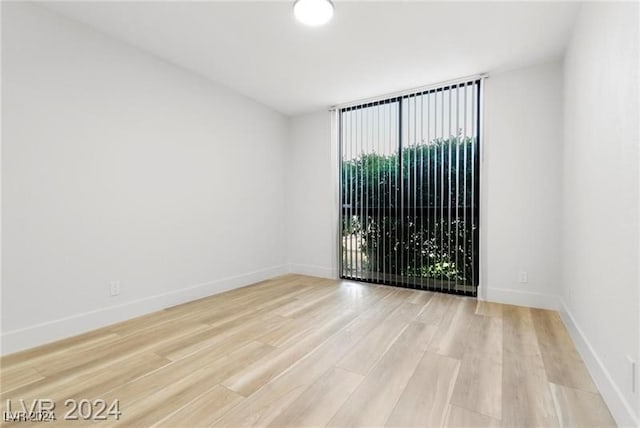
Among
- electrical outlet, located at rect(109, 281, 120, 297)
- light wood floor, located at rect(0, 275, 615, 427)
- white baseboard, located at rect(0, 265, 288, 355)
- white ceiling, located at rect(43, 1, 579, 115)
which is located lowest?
light wood floor, located at rect(0, 275, 615, 427)

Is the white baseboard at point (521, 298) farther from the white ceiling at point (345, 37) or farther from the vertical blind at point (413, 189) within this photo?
the white ceiling at point (345, 37)

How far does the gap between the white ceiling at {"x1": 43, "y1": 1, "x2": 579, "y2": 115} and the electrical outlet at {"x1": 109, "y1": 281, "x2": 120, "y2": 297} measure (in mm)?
2201

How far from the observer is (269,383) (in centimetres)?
168

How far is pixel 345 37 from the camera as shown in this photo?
8.54 feet

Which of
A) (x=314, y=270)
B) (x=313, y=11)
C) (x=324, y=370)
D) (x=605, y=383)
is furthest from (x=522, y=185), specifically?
(x=314, y=270)

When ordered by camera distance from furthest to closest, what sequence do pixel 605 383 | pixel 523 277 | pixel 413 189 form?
pixel 413 189
pixel 523 277
pixel 605 383

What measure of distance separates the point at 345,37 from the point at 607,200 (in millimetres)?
2245

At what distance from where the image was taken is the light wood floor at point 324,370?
56.4 inches

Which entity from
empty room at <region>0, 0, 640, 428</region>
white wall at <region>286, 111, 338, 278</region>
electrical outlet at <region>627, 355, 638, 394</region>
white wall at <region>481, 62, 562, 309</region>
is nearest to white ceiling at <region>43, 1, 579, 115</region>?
empty room at <region>0, 0, 640, 428</region>

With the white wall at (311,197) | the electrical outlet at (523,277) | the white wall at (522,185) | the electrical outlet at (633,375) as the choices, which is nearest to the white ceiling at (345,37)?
the white wall at (522,185)

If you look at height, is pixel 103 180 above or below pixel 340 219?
above

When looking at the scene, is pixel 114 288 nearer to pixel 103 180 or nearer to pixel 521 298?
pixel 103 180

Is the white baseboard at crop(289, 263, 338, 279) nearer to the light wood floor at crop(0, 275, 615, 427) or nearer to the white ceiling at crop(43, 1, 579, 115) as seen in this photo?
the light wood floor at crop(0, 275, 615, 427)

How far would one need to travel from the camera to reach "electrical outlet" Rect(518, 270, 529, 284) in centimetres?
304
